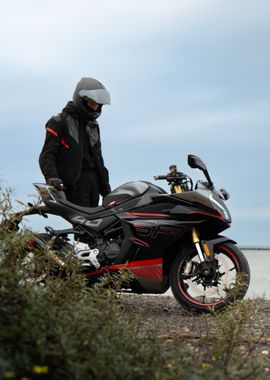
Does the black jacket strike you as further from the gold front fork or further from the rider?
the gold front fork

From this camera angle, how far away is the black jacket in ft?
29.1

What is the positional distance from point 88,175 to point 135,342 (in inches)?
221

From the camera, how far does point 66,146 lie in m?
9.04

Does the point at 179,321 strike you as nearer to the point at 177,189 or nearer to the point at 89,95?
the point at 177,189

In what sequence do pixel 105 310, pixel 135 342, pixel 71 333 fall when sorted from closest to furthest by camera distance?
pixel 71 333, pixel 135 342, pixel 105 310

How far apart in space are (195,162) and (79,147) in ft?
5.42

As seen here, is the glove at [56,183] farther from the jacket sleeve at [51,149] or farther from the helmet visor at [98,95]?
the helmet visor at [98,95]

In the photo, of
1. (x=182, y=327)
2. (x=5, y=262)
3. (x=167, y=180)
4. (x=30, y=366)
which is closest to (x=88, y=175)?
(x=167, y=180)

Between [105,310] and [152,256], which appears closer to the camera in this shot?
[105,310]

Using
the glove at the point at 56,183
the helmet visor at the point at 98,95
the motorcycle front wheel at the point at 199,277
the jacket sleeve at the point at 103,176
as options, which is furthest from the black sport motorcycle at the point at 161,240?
the jacket sleeve at the point at 103,176

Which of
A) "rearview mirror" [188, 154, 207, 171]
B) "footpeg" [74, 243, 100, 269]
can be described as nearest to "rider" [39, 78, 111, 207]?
"footpeg" [74, 243, 100, 269]

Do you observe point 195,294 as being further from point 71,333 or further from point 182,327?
point 71,333

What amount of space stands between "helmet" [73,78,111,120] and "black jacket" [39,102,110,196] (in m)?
0.13

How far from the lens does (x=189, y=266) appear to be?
801 centimetres
